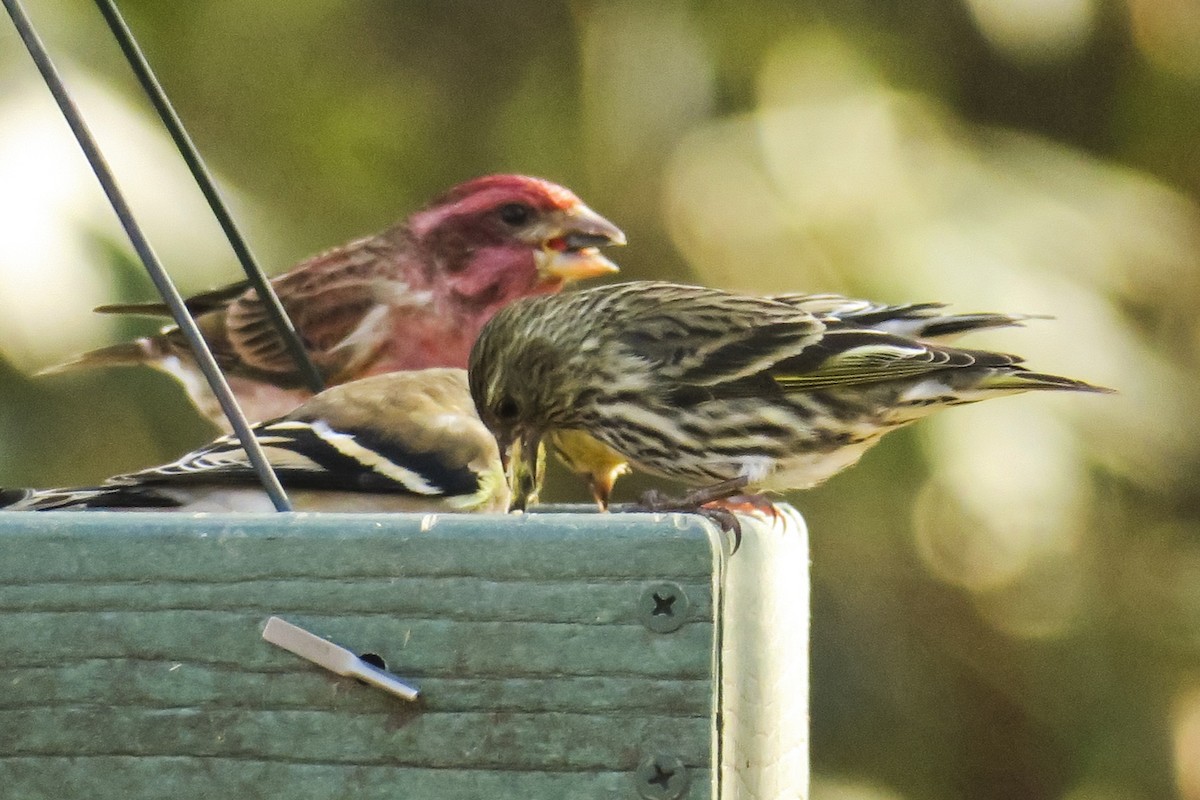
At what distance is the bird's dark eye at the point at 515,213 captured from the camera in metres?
3.44

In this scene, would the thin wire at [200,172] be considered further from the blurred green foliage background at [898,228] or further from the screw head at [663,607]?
the blurred green foliage background at [898,228]

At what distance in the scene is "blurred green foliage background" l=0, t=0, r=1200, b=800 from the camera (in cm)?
460

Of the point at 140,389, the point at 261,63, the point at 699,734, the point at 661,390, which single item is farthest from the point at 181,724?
the point at 261,63

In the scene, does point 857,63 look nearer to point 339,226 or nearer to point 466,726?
point 339,226

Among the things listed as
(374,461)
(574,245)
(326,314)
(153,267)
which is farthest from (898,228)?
(153,267)

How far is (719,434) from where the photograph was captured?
107 inches

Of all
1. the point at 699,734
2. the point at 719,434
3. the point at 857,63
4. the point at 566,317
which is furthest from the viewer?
the point at 857,63

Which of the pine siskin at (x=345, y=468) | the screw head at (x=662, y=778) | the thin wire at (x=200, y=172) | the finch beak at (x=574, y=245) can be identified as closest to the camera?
the screw head at (x=662, y=778)

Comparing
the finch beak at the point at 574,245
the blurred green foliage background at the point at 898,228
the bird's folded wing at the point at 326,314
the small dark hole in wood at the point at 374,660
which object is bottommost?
the blurred green foliage background at the point at 898,228

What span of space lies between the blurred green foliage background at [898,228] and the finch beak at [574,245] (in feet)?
3.58

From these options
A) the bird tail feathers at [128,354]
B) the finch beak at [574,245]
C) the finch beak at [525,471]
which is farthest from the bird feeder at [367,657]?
the finch beak at [574,245]

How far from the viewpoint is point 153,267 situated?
5.49 feet

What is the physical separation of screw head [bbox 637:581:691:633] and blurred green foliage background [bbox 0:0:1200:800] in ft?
9.53

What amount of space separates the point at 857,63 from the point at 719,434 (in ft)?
8.61
